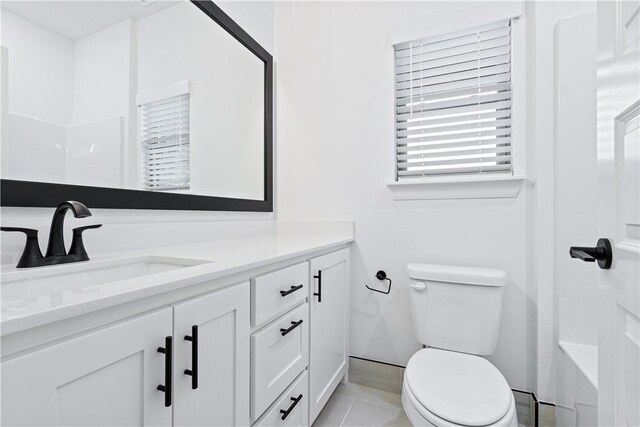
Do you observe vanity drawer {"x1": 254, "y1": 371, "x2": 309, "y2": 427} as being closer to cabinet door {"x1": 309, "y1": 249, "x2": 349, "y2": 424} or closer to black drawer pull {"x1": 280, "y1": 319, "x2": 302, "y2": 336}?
cabinet door {"x1": 309, "y1": 249, "x2": 349, "y2": 424}

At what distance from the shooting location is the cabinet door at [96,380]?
17.0 inches

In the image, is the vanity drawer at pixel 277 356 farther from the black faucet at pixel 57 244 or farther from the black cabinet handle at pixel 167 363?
the black faucet at pixel 57 244

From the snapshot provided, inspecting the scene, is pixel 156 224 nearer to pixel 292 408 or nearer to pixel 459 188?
pixel 292 408

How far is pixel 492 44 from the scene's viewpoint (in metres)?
1.54

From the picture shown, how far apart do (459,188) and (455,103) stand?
0.45 meters

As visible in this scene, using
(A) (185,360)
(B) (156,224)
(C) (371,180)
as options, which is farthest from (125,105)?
(C) (371,180)

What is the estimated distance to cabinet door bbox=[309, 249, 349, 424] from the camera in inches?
51.3

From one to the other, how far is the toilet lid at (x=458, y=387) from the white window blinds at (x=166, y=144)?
48.3 inches

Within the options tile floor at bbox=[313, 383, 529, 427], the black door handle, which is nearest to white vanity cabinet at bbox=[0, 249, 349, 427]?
tile floor at bbox=[313, 383, 529, 427]

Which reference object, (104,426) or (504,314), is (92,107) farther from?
(504,314)

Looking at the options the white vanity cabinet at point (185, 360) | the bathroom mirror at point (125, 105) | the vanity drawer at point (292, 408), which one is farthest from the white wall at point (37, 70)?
the vanity drawer at point (292, 408)

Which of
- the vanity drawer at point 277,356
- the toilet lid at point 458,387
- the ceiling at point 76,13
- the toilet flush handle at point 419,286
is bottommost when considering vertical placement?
the toilet lid at point 458,387

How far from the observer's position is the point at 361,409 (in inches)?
61.2

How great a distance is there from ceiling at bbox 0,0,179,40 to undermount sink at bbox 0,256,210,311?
2.32ft
